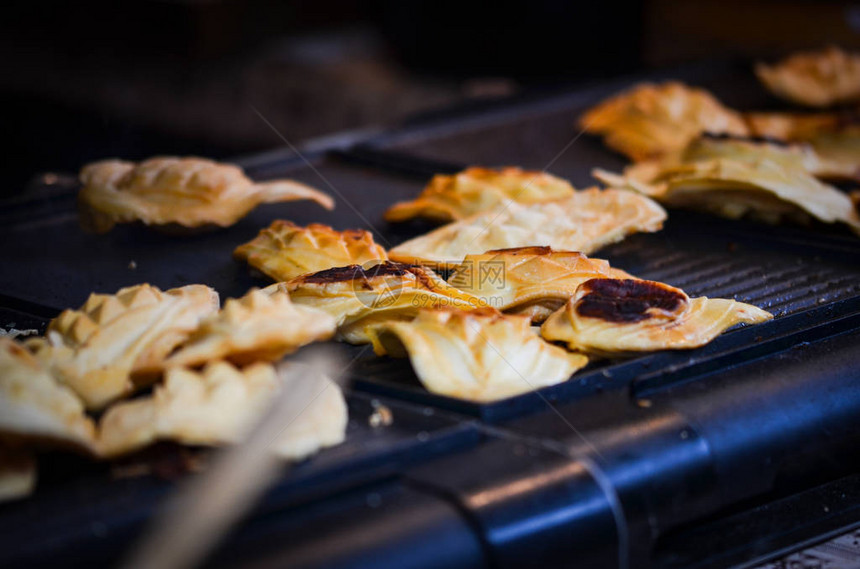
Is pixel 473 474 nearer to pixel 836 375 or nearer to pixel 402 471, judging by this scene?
pixel 402 471

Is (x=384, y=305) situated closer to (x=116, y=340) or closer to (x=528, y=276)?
(x=528, y=276)

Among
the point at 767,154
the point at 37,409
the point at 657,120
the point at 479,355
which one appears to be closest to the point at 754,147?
the point at 767,154

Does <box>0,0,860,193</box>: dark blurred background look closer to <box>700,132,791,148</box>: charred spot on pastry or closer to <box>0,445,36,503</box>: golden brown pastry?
<box>700,132,791,148</box>: charred spot on pastry

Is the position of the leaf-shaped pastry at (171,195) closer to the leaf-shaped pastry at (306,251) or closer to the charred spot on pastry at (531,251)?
the leaf-shaped pastry at (306,251)

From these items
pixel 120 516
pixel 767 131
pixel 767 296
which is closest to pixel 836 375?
pixel 767 296

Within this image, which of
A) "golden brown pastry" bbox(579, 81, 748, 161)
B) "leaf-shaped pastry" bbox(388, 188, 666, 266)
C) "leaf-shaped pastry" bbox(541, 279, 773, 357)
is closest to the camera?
"leaf-shaped pastry" bbox(541, 279, 773, 357)

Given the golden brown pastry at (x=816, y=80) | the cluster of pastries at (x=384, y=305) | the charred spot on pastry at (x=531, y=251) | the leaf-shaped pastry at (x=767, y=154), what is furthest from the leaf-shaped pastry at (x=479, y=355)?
the golden brown pastry at (x=816, y=80)

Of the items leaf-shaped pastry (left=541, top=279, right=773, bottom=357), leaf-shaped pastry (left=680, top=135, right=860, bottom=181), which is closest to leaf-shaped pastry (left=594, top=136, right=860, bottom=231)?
leaf-shaped pastry (left=680, top=135, right=860, bottom=181)
